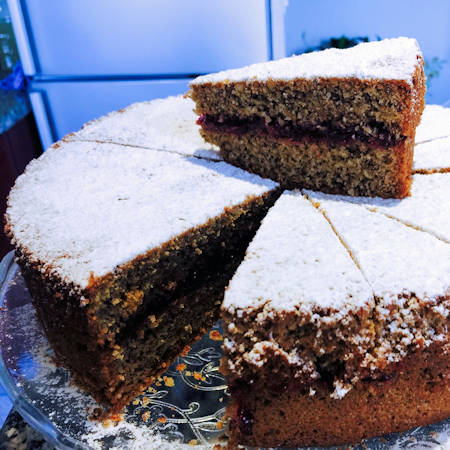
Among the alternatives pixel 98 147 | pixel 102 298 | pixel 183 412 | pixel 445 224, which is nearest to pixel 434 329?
pixel 445 224

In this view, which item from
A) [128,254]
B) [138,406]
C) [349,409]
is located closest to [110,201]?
[128,254]

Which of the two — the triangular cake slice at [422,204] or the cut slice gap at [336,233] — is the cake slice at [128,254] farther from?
the triangular cake slice at [422,204]

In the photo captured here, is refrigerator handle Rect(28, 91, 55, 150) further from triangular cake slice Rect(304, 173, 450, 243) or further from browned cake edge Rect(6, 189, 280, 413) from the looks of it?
triangular cake slice Rect(304, 173, 450, 243)

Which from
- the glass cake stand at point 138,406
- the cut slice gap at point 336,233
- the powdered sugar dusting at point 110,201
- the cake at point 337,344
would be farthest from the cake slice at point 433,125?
the glass cake stand at point 138,406

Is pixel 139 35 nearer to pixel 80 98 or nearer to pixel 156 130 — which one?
pixel 80 98

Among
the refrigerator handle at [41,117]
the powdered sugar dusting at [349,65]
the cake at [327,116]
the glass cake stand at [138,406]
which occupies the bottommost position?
the glass cake stand at [138,406]

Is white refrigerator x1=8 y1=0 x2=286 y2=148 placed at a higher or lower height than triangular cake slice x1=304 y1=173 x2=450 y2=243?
higher

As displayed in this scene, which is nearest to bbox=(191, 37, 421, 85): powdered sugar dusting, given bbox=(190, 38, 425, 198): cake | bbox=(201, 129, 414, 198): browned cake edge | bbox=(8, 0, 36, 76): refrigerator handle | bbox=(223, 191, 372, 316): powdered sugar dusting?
bbox=(190, 38, 425, 198): cake
